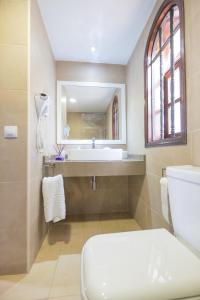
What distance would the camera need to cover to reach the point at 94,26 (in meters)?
1.80

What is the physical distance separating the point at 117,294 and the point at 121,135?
2.09 meters

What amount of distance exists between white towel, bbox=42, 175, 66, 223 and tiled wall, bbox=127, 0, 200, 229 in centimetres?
87

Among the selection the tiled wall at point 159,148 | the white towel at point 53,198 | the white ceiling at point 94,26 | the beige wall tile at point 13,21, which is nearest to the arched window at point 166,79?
the tiled wall at point 159,148

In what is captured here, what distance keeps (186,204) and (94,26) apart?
1.84 m

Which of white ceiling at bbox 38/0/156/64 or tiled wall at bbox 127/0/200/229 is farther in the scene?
white ceiling at bbox 38/0/156/64

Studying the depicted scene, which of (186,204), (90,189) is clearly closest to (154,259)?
Answer: (186,204)

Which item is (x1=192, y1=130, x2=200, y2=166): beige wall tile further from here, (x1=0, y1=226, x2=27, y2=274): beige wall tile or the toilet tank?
(x1=0, y1=226, x2=27, y2=274): beige wall tile

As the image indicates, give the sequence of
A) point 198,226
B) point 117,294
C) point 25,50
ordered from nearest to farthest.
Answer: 1. point 117,294
2. point 198,226
3. point 25,50

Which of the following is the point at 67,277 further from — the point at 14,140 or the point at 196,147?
the point at 196,147

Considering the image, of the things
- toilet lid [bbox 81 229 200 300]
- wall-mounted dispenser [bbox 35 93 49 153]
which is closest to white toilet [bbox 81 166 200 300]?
toilet lid [bbox 81 229 200 300]

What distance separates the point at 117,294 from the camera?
58 centimetres

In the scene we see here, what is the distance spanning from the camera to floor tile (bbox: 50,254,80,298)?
1162mm

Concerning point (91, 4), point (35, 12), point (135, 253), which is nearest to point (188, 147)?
point (135, 253)

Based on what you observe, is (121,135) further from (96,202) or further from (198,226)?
(198,226)
